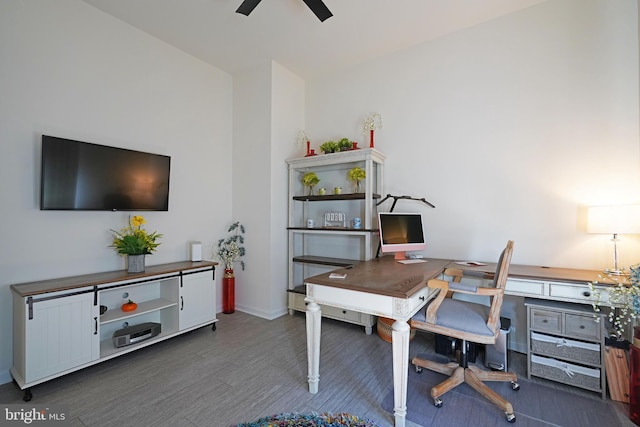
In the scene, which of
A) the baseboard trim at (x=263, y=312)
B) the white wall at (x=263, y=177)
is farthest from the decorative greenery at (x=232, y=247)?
the baseboard trim at (x=263, y=312)

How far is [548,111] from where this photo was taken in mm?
2568

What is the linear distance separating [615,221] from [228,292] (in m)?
3.88

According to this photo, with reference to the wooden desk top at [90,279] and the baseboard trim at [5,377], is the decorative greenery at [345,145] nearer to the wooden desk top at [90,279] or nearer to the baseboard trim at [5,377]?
the wooden desk top at [90,279]

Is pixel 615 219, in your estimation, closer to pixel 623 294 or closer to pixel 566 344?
pixel 623 294

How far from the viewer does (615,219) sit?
2045mm

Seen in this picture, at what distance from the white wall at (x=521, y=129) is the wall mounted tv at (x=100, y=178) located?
2618mm

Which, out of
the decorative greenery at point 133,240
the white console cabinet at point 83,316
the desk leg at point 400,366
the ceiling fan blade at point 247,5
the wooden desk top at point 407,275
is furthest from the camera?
the decorative greenery at point 133,240

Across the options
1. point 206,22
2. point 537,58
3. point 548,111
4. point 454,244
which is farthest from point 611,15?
point 206,22

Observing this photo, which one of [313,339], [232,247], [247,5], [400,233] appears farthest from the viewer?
[232,247]

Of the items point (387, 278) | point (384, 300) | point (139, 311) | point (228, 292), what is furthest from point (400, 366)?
point (228, 292)

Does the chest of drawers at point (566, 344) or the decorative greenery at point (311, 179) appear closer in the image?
the chest of drawers at point (566, 344)

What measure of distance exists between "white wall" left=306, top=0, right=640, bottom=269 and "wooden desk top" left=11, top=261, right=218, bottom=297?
99.5 inches

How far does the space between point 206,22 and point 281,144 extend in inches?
59.1

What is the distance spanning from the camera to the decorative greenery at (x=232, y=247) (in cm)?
368
